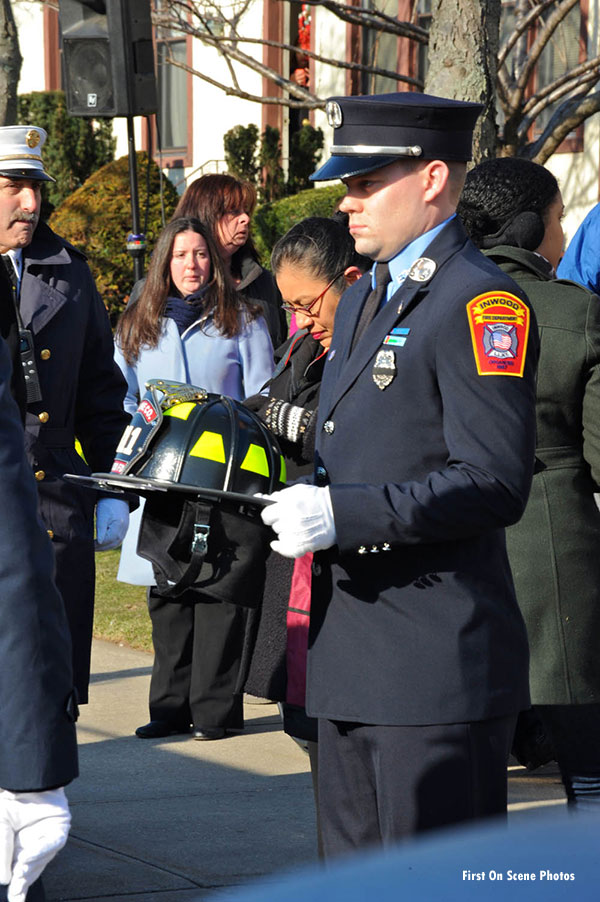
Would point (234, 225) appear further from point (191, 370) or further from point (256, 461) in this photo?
point (256, 461)

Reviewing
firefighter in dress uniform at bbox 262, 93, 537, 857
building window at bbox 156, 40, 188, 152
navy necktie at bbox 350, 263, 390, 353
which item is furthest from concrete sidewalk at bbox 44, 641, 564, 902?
building window at bbox 156, 40, 188, 152

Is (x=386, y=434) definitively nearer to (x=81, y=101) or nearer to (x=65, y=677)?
(x=65, y=677)

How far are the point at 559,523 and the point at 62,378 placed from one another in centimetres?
164

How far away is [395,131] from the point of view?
9.50ft

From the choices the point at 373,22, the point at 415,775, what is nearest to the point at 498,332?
the point at 415,775

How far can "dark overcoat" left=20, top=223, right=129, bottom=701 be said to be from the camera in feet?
15.0

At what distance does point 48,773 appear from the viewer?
90.7 inches

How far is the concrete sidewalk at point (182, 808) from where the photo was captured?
4.35 m

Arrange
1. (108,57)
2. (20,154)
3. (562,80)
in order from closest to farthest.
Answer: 1. (20,154)
2. (108,57)
3. (562,80)

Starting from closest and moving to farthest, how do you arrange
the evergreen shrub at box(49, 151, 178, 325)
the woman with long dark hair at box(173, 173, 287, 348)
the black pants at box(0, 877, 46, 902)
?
the black pants at box(0, 877, 46, 902), the woman with long dark hair at box(173, 173, 287, 348), the evergreen shrub at box(49, 151, 178, 325)

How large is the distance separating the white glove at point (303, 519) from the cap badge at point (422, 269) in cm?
47

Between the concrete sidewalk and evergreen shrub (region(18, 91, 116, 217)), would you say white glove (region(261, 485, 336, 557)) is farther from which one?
evergreen shrub (region(18, 91, 116, 217))

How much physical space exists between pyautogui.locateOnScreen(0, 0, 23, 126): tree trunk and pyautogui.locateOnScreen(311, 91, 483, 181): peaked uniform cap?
878cm

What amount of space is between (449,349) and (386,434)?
21 centimetres
